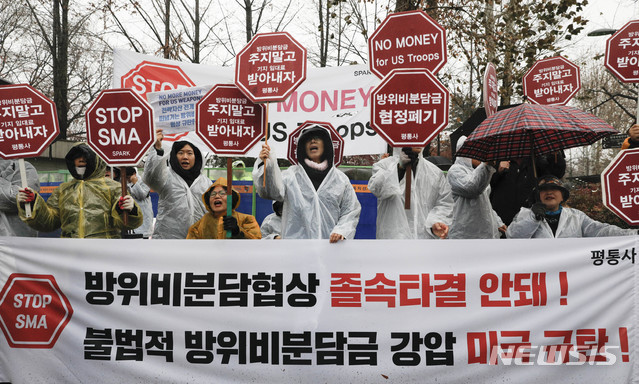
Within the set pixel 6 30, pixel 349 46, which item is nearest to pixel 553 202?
pixel 349 46

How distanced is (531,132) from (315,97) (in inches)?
117

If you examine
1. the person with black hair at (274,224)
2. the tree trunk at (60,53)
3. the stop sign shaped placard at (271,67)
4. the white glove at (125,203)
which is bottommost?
the person with black hair at (274,224)

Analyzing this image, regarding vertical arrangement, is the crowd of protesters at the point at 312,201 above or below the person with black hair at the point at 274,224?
above

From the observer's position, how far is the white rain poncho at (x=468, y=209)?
5.42 metres

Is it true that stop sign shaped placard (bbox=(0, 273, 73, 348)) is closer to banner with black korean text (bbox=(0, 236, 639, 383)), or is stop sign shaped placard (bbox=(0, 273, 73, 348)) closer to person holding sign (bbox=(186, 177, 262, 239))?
banner with black korean text (bbox=(0, 236, 639, 383))

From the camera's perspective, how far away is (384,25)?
509 centimetres

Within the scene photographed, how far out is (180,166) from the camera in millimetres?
5977

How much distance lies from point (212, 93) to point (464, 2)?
1158 cm

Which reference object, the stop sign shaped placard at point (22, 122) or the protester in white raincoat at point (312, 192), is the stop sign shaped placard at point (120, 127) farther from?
the protester in white raincoat at point (312, 192)


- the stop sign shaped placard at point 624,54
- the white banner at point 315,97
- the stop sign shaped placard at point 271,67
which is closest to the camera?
the stop sign shaped placard at point 271,67

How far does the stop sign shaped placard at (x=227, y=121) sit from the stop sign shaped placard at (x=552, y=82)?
3.38m

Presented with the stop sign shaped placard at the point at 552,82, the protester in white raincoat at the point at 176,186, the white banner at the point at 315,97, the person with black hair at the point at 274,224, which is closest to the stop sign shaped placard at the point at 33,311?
the protester in white raincoat at the point at 176,186

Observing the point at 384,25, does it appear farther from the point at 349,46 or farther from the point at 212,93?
the point at 349,46

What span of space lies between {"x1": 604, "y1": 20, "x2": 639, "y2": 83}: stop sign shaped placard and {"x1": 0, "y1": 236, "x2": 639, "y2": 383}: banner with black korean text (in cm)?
213
